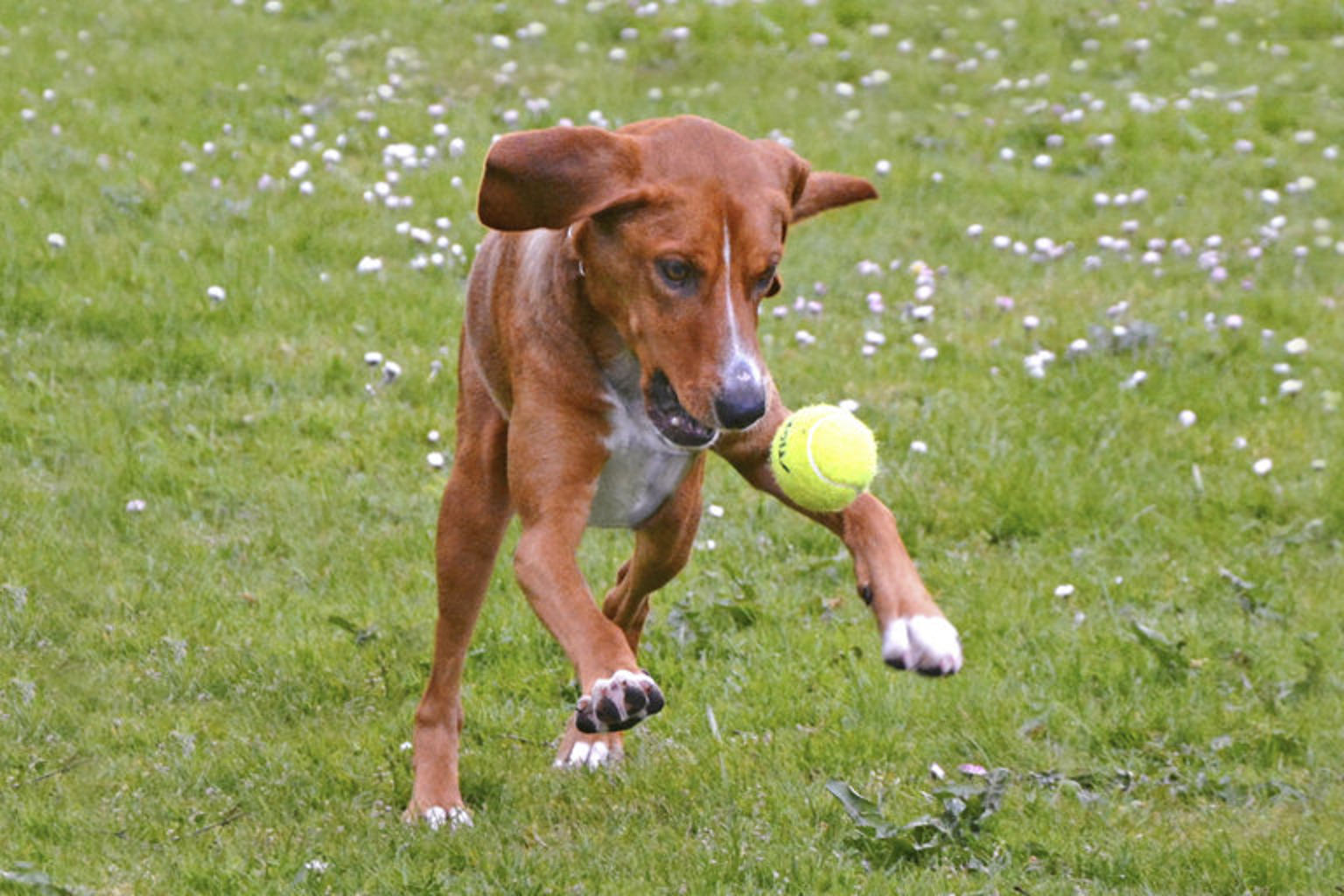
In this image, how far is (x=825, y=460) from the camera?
14.6 ft

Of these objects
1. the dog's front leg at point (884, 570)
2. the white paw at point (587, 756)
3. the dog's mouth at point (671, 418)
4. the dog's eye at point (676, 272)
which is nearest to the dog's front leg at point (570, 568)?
the dog's mouth at point (671, 418)

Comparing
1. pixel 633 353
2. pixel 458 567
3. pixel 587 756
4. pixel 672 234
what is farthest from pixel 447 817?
pixel 672 234

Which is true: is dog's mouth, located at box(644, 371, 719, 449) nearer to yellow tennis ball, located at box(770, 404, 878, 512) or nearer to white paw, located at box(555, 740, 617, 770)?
yellow tennis ball, located at box(770, 404, 878, 512)

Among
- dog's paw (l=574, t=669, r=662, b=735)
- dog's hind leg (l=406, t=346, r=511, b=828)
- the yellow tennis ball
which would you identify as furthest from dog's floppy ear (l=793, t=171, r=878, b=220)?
dog's paw (l=574, t=669, r=662, b=735)

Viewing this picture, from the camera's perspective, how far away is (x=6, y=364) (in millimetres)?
8516

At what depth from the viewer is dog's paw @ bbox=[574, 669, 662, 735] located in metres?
4.18

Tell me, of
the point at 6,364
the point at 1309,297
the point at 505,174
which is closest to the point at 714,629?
the point at 505,174

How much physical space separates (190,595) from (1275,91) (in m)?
8.84

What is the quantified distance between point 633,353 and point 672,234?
0.40m

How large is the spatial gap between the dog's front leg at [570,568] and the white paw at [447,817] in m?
0.85

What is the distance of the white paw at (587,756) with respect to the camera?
5648 millimetres

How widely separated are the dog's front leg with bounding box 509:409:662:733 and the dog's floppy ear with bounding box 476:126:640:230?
522 millimetres

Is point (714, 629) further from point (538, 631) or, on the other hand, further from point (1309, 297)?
point (1309, 297)

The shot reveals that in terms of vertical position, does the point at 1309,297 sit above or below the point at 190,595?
below
